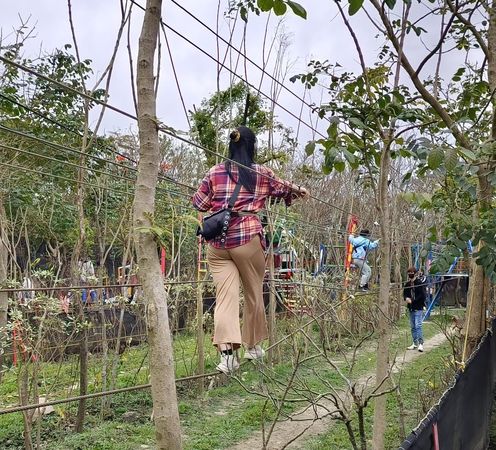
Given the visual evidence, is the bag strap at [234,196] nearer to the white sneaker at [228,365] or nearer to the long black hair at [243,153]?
the long black hair at [243,153]

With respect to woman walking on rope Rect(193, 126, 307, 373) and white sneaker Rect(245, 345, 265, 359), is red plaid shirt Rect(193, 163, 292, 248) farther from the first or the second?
white sneaker Rect(245, 345, 265, 359)

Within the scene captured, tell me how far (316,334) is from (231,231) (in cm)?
689

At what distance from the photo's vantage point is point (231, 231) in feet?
8.57

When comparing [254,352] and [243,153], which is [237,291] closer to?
[254,352]

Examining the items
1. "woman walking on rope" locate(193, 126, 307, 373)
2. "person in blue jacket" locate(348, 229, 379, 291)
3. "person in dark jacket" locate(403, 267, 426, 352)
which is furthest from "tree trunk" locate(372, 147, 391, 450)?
"person in blue jacket" locate(348, 229, 379, 291)

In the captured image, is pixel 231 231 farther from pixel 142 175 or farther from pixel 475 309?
pixel 475 309

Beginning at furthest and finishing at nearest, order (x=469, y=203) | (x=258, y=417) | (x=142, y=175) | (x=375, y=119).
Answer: (x=258, y=417) < (x=469, y=203) < (x=375, y=119) < (x=142, y=175)

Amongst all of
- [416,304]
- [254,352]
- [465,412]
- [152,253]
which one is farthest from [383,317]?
[416,304]

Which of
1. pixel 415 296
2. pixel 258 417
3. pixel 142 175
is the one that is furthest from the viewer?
pixel 415 296

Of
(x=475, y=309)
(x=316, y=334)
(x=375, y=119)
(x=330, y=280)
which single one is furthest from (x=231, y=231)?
(x=316, y=334)

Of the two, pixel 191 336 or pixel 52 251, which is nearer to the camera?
pixel 52 251

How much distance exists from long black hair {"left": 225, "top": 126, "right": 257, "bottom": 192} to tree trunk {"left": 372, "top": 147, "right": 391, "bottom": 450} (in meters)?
0.73

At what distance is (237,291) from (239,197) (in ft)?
1.43

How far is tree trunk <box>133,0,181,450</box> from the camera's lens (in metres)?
1.62
